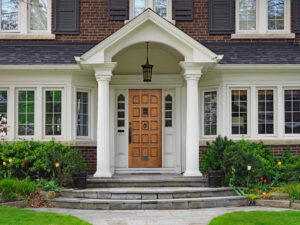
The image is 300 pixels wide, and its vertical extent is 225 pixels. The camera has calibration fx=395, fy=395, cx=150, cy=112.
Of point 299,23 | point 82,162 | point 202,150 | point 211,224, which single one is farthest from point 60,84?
point 299,23

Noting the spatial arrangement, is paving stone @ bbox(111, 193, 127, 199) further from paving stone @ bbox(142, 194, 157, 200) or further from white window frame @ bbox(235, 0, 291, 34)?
white window frame @ bbox(235, 0, 291, 34)

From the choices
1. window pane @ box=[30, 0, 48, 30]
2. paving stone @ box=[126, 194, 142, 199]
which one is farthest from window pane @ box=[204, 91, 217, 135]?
window pane @ box=[30, 0, 48, 30]

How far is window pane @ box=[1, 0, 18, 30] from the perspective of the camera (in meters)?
10.9

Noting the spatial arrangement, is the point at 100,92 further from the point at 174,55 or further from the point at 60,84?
the point at 174,55

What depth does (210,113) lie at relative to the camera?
33.2ft

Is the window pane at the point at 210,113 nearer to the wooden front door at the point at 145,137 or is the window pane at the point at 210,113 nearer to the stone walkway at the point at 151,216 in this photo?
the wooden front door at the point at 145,137

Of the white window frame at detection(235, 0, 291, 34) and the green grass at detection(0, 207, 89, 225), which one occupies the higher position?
the white window frame at detection(235, 0, 291, 34)

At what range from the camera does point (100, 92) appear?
29.7ft

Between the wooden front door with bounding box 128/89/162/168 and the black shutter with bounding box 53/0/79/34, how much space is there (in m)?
2.71

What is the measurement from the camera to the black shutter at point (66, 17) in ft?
35.2

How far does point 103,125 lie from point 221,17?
14.9 ft

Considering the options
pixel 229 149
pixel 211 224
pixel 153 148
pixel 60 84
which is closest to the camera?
pixel 211 224

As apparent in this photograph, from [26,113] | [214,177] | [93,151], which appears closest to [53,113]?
[26,113]

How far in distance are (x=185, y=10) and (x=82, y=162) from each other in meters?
4.96
